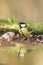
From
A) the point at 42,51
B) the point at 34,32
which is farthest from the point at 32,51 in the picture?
the point at 34,32

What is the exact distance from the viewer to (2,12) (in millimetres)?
3434

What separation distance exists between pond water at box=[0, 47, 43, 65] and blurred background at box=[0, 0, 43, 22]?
1.04m

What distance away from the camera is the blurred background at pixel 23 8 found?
11.2 ft

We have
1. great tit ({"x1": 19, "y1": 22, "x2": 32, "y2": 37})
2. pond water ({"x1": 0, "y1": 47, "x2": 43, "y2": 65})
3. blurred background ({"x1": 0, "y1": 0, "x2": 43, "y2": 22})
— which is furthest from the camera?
blurred background ({"x1": 0, "y1": 0, "x2": 43, "y2": 22})

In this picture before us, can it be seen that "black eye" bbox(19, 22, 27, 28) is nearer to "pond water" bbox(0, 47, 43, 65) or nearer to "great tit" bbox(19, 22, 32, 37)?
"great tit" bbox(19, 22, 32, 37)

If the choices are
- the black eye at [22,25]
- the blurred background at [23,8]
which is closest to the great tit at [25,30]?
the black eye at [22,25]

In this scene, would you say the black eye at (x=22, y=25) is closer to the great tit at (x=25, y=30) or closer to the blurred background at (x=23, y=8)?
the great tit at (x=25, y=30)

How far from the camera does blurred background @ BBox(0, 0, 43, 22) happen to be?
3.41 m

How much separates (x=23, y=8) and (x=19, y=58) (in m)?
1.37

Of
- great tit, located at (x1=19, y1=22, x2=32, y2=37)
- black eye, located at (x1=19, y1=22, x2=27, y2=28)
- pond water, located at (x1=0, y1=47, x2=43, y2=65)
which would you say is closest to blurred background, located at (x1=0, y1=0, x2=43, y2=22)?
black eye, located at (x1=19, y1=22, x2=27, y2=28)

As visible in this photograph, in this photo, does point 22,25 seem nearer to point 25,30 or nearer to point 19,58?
point 25,30

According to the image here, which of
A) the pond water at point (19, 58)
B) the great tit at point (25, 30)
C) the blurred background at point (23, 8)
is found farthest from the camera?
the blurred background at point (23, 8)

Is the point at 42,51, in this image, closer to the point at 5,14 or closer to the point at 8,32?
the point at 8,32

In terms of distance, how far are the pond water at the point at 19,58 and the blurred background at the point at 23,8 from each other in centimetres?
104
